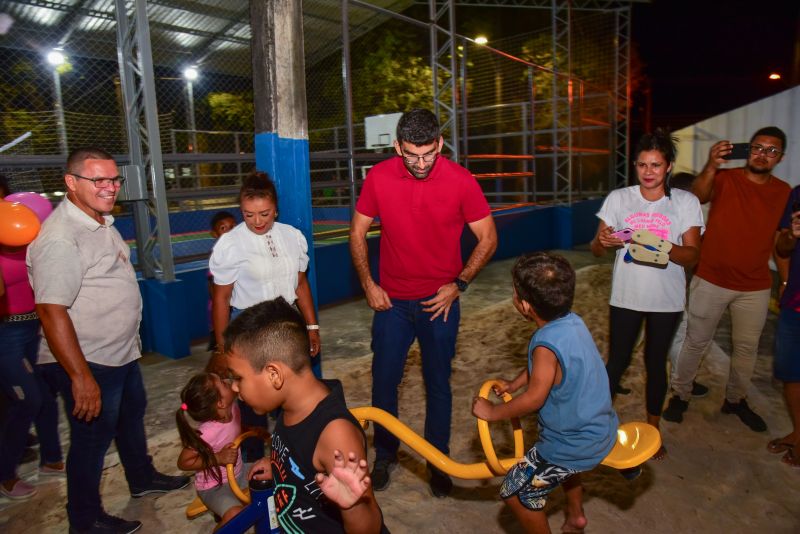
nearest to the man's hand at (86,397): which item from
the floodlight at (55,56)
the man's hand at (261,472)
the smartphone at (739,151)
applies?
the man's hand at (261,472)

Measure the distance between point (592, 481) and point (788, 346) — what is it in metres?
1.37

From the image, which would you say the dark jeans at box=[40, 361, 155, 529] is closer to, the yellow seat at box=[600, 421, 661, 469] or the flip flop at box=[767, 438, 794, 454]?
the yellow seat at box=[600, 421, 661, 469]

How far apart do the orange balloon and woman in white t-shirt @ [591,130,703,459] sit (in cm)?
284

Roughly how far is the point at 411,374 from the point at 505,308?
2.40 meters

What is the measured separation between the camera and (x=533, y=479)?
205 cm

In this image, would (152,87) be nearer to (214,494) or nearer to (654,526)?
(214,494)

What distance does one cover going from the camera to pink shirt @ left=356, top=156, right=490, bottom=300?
273cm

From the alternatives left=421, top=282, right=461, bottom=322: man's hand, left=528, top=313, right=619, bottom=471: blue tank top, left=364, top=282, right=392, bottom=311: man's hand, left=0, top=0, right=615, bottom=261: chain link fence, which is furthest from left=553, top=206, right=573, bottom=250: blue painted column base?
left=528, top=313, right=619, bottom=471: blue tank top

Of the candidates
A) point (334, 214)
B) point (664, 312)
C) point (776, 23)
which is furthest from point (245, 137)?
point (776, 23)

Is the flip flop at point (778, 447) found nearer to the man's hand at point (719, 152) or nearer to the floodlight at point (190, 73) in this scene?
the man's hand at point (719, 152)

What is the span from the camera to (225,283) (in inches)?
108

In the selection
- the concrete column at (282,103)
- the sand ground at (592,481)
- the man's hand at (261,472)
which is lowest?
the sand ground at (592,481)

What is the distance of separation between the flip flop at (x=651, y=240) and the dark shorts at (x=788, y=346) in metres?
0.91

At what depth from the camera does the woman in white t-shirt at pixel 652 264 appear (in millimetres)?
2939
